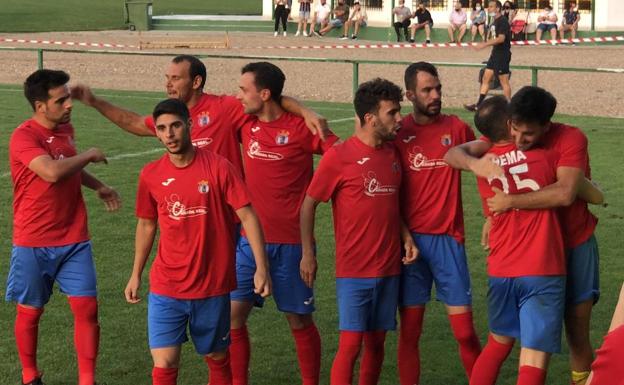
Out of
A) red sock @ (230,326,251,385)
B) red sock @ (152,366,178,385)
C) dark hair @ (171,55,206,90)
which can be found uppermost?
dark hair @ (171,55,206,90)

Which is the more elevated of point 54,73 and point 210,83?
point 54,73

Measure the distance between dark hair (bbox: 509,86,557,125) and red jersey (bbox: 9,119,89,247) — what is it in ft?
9.65

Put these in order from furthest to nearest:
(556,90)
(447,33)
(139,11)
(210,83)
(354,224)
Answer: (139,11) < (447,33) < (210,83) < (556,90) < (354,224)

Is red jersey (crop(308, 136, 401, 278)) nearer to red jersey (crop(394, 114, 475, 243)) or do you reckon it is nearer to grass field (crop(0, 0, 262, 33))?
red jersey (crop(394, 114, 475, 243))

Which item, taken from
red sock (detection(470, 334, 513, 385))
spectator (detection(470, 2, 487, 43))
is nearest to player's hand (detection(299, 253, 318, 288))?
red sock (detection(470, 334, 513, 385))

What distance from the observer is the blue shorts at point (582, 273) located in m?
7.30

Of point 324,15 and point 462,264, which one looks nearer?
point 462,264

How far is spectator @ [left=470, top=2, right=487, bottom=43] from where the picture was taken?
46719 mm

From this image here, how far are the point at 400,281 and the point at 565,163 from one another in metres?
1.44

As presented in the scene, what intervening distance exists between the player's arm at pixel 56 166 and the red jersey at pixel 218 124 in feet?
2.39

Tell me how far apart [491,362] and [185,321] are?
5.89 feet

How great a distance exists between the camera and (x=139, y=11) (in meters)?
55.1

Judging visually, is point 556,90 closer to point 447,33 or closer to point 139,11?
point 447,33

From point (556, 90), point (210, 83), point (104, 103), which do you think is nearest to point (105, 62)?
point (210, 83)
